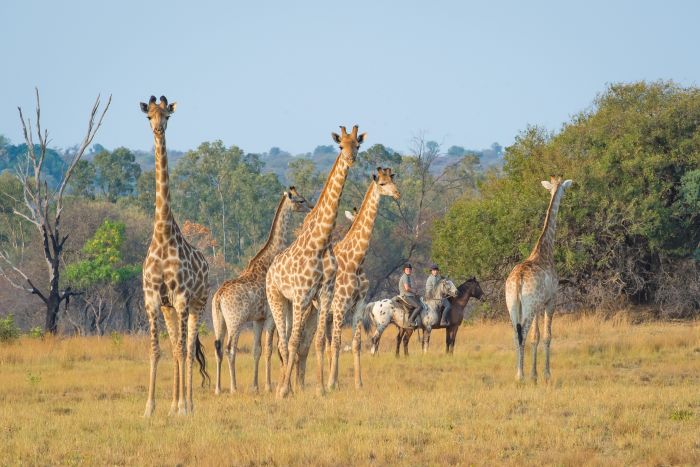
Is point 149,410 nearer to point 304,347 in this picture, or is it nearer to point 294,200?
point 304,347

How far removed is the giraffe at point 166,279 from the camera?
12.4 m

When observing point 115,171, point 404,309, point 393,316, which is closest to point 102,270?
point 393,316

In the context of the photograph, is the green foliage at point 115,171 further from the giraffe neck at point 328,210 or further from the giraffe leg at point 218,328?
the giraffe neck at point 328,210

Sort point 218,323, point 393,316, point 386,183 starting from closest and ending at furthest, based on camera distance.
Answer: point 218,323 → point 386,183 → point 393,316

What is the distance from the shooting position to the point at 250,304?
1511 cm

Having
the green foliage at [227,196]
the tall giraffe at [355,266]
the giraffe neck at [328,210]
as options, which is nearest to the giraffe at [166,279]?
the giraffe neck at [328,210]

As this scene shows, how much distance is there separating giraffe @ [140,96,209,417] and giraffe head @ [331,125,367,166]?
2390 millimetres

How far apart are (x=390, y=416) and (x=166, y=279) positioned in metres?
3.00

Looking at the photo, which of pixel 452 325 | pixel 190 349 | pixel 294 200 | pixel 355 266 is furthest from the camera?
pixel 452 325

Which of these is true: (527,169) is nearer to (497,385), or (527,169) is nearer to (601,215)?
(601,215)

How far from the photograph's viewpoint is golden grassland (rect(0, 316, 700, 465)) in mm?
9945

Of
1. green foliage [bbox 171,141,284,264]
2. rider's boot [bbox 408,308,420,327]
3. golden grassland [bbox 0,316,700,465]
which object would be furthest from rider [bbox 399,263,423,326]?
green foliage [bbox 171,141,284,264]

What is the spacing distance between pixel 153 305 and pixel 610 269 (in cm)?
1771

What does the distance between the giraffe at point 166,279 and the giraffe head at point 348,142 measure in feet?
7.84
